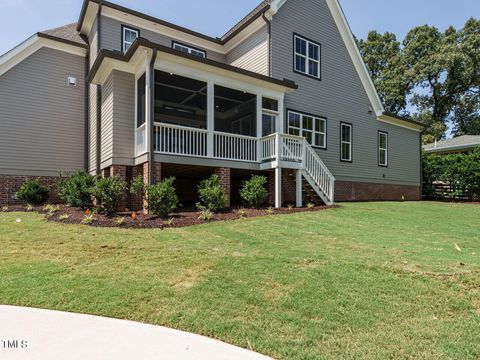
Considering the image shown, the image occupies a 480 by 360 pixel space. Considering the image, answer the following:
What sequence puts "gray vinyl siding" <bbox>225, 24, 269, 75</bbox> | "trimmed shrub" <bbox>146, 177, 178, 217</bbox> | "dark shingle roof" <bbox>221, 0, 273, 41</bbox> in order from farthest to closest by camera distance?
"dark shingle roof" <bbox>221, 0, 273, 41</bbox> → "gray vinyl siding" <bbox>225, 24, 269, 75</bbox> → "trimmed shrub" <bbox>146, 177, 178, 217</bbox>

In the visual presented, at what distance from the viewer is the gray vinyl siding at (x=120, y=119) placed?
10.6m

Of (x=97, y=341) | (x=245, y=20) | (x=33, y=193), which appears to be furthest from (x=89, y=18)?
(x=97, y=341)

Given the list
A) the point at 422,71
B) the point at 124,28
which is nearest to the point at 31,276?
the point at 124,28

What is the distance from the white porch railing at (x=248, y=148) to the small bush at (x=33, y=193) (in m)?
4.30

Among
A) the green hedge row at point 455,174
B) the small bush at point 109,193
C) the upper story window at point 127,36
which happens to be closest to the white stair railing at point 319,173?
the small bush at point 109,193

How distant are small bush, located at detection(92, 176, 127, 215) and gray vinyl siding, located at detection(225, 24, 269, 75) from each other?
7798mm

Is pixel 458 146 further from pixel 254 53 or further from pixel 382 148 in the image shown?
pixel 254 53

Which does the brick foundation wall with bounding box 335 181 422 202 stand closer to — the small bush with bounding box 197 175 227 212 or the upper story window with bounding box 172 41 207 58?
the small bush with bounding box 197 175 227 212

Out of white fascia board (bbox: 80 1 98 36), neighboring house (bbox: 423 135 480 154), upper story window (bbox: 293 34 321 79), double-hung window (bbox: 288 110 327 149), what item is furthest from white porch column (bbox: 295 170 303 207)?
neighboring house (bbox: 423 135 480 154)

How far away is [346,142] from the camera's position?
16.4m

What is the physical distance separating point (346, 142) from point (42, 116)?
43.4 feet

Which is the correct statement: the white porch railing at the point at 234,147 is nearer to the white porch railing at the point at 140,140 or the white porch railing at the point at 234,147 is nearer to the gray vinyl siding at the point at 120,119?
the white porch railing at the point at 140,140

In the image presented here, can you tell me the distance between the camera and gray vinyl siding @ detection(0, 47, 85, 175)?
12703 mm

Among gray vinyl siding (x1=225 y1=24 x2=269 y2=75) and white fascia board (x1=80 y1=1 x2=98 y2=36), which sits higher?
white fascia board (x1=80 y1=1 x2=98 y2=36)
